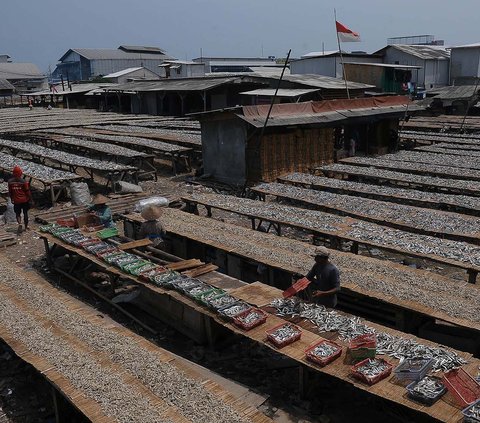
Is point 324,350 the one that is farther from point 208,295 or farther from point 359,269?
point 359,269

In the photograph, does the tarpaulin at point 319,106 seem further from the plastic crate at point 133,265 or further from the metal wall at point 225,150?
the plastic crate at point 133,265

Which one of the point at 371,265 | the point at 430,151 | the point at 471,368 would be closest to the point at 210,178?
the point at 430,151

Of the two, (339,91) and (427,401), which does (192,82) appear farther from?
(427,401)

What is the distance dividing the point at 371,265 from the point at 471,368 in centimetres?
386

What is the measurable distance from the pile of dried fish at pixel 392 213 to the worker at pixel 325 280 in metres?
4.57

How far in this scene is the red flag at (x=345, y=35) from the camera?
25.3 m

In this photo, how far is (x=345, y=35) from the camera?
25.6 m

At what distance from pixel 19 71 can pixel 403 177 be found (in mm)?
81874

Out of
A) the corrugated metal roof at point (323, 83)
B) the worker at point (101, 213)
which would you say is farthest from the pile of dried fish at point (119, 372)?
the corrugated metal roof at point (323, 83)

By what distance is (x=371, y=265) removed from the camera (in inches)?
402

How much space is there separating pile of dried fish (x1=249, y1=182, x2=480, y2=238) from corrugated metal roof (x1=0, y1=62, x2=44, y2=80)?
7801 cm

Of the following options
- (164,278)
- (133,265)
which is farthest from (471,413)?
(133,265)

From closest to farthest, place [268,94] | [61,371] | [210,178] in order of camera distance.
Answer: [61,371] → [210,178] → [268,94]

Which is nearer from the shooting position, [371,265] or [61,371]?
[61,371]
